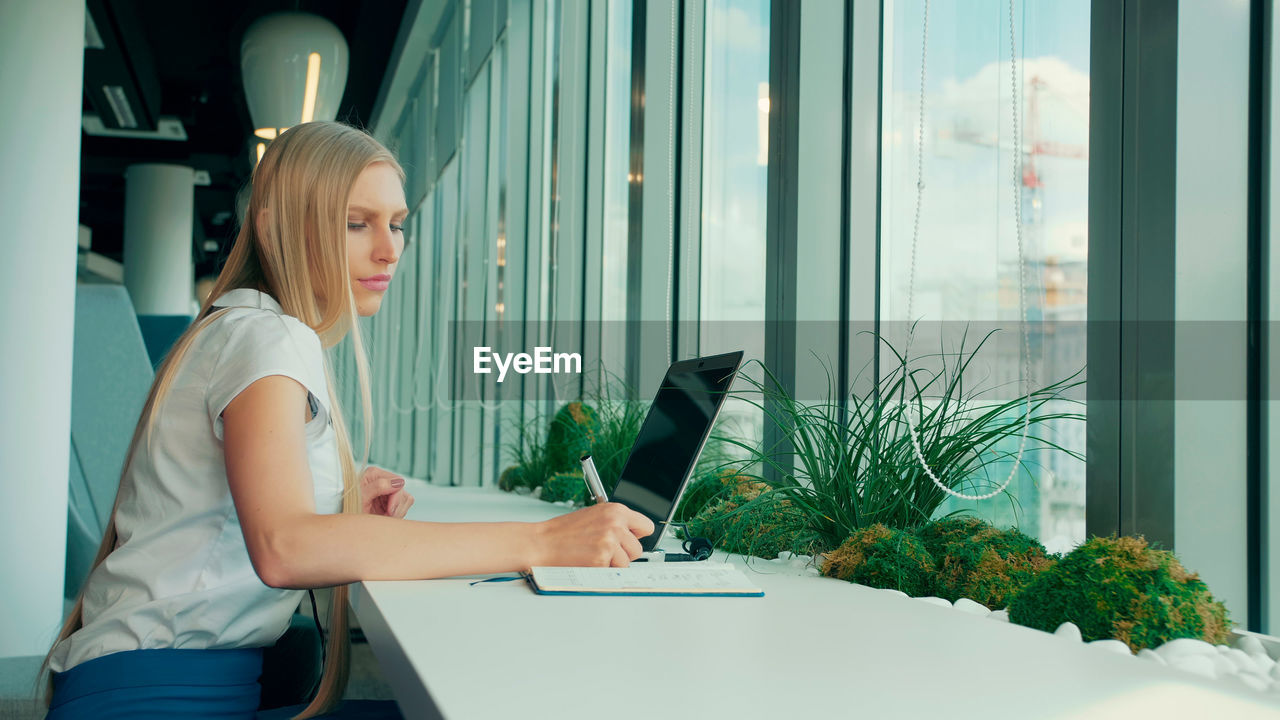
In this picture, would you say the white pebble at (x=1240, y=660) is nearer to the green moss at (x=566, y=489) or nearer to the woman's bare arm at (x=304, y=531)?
the woman's bare arm at (x=304, y=531)

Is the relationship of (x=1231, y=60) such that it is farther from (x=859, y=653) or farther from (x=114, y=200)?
(x=114, y=200)

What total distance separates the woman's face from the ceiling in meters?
2.28

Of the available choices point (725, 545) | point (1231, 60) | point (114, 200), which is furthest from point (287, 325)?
point (114, 200)

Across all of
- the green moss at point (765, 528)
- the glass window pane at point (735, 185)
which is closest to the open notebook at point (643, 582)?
the green moss at point (765, 528)

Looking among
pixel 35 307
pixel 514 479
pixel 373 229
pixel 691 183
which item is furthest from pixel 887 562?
pixel 35 307

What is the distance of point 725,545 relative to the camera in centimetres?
166

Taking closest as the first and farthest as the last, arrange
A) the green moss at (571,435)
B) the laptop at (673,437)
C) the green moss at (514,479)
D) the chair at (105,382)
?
the laptop at (673,437) → the green moss at (571,435) → the green moss at (514,479) → the chair at (105,382)

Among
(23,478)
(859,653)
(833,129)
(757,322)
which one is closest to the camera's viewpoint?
(859,653)

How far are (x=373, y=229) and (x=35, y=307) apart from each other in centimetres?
176

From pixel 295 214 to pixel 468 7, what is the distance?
4495mm

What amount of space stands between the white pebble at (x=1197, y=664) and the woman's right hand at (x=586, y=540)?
61cm

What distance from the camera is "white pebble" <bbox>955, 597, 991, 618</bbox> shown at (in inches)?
46.2
